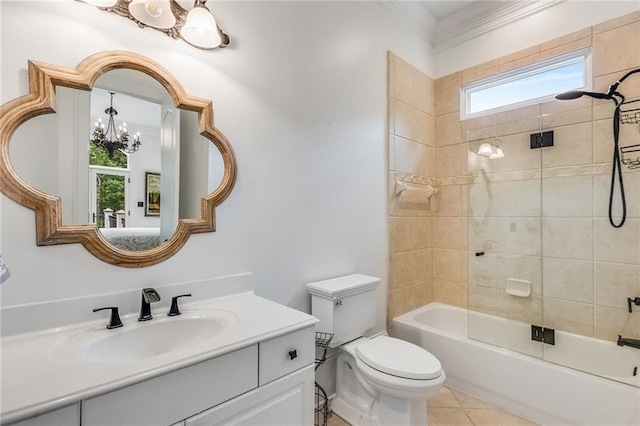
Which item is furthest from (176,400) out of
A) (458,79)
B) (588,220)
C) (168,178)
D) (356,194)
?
(458,79)

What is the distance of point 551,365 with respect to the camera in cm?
187

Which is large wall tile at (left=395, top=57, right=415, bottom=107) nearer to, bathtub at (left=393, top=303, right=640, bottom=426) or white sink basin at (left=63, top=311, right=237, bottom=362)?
bathtub at (left=393, top=303, right=640, bottom=426)

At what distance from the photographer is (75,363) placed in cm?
84

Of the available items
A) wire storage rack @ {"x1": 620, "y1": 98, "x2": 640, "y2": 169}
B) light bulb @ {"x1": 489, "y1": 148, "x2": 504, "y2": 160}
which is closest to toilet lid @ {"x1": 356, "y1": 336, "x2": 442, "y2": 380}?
light bulb @ {"x1": 489, "y1": 148, "x2": 504, "y2": 160}

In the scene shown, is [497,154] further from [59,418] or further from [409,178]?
[59,418]

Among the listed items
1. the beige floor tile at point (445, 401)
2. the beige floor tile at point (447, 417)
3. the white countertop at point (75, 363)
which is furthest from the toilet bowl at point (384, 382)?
the white countertop at point (75, 363)

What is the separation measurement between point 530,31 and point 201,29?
2.55 metres

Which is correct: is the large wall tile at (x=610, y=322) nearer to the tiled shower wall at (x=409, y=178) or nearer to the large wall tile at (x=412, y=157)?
the tiled shower wall at (x=409, y=178)

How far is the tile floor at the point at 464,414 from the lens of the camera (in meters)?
1.87

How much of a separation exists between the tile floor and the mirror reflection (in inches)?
62.9

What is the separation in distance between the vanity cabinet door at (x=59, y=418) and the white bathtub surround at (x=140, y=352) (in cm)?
2

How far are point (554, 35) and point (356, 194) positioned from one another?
1.95m

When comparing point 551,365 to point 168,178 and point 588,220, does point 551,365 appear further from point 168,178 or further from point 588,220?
point 168,178

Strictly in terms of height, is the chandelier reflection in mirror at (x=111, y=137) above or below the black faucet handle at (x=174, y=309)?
above
